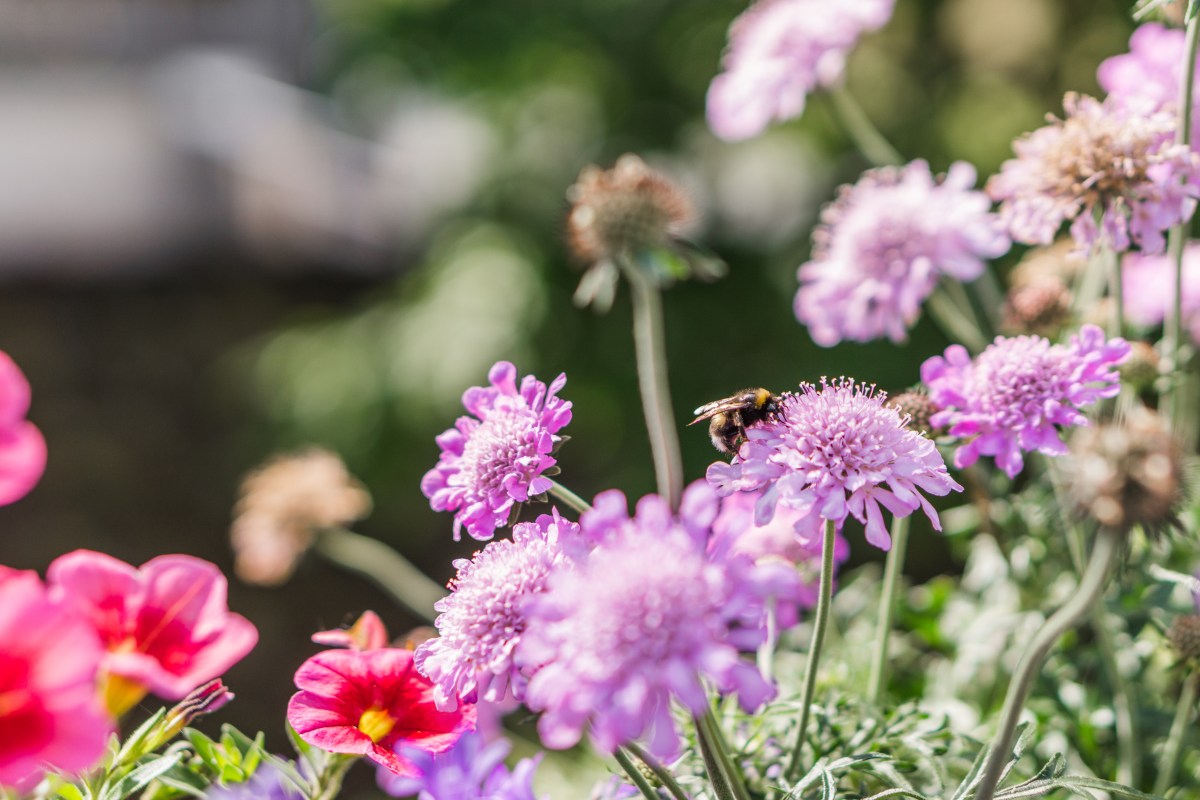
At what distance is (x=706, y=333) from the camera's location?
251 cm

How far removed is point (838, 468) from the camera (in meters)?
0.43

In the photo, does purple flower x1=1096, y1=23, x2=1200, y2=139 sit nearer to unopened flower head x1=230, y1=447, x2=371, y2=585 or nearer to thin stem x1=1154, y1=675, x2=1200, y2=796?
thin stem x1=1154, y1=675, x2=1200, y2=796

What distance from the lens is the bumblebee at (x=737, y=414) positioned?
516 mm

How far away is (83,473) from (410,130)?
1353 millimetres

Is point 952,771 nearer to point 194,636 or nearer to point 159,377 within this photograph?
point 194,636

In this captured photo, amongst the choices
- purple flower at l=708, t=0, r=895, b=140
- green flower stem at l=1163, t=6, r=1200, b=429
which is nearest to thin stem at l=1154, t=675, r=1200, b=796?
green flower stem at l=1163, t=6, r=1200, b=429

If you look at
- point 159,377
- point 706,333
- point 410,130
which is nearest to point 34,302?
point 159,377

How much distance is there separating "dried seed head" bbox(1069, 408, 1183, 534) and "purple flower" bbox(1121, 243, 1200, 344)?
473 mm

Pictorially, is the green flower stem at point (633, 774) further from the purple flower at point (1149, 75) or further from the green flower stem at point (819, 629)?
the purple flower at point (1149, 75)

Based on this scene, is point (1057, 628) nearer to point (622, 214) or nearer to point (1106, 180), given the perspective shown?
point (1106, 180)

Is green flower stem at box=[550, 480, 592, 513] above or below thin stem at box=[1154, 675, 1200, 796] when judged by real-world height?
above

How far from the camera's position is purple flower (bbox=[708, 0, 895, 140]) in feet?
2.48

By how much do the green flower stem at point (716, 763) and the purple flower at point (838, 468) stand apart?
0.26ft

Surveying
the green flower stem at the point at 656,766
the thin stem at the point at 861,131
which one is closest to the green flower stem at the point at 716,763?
the green flower stem at the point at 656,766
